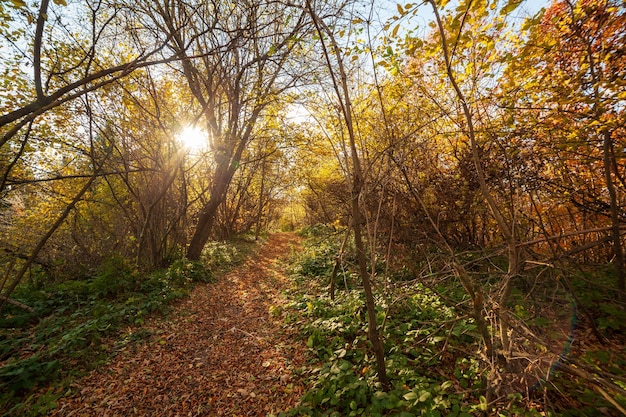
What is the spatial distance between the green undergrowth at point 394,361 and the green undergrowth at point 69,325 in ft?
9.88

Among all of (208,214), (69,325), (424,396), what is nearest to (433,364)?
(424,396)

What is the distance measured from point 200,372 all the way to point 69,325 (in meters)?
2.68

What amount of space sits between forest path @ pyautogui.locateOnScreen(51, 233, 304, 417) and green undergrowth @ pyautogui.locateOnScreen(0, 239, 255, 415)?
13.0 inches

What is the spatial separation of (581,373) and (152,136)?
9212 mm

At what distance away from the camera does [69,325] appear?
4.53m

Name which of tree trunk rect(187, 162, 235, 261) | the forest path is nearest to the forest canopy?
tree trunk rect(187, 162, 235, 261)

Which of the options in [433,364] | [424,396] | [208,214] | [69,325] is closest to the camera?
[424,396]

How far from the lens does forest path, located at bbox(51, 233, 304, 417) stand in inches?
127

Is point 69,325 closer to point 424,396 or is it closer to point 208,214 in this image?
point 208,214

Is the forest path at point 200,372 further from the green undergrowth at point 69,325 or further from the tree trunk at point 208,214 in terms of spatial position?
the tree trunk at point 208,214

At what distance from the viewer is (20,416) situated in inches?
118

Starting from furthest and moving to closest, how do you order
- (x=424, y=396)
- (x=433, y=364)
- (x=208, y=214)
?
(x=208, y=214), (x=433, y=364), (x=424, y=396)

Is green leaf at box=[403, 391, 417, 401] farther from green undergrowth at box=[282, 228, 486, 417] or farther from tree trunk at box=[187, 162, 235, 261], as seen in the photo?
tree trunk at box=[187, 162, 235, 261]

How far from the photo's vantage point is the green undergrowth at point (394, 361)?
8.36ft
